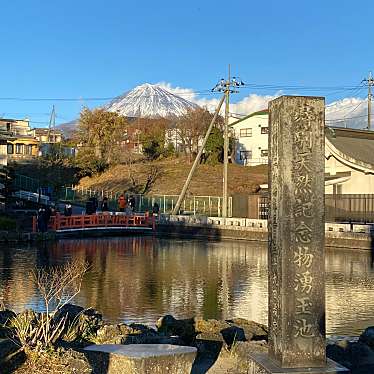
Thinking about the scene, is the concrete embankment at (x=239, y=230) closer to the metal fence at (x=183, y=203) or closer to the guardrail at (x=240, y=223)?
the guardrail at (x=240, y=223)

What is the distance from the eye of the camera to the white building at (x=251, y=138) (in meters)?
61.3

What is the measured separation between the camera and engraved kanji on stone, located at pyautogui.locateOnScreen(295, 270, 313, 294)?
5.17 metres

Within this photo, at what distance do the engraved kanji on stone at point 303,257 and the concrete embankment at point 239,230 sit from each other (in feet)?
68.8

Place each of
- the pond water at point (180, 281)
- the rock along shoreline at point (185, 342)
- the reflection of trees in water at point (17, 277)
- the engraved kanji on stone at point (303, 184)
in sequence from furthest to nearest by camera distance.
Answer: the reflection of trees in water at point (17, 277), the pond water at point (180, 281), the engraved kanji on stone at point (303, 184), the rock along shoreline at point (185, 342)

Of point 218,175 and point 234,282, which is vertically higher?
point 218,175

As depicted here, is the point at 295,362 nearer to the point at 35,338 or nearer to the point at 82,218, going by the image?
the point at 35,338

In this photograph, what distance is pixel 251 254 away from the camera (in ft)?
80.3

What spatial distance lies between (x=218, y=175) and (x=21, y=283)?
3770cm

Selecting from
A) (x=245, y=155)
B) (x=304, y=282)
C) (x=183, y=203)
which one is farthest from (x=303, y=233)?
(x=245, y=155)

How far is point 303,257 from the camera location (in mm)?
5203

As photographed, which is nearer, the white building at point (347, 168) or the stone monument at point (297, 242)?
the stone monument at point (297, 242)

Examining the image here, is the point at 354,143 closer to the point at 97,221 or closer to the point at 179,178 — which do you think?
the point at 97,221

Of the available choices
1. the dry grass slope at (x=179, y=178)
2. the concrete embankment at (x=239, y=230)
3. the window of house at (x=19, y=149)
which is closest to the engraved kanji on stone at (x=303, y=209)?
the concrete embankment at (x=239, y=230)

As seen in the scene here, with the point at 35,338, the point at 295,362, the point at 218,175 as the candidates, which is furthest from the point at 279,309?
the point at 218,175
